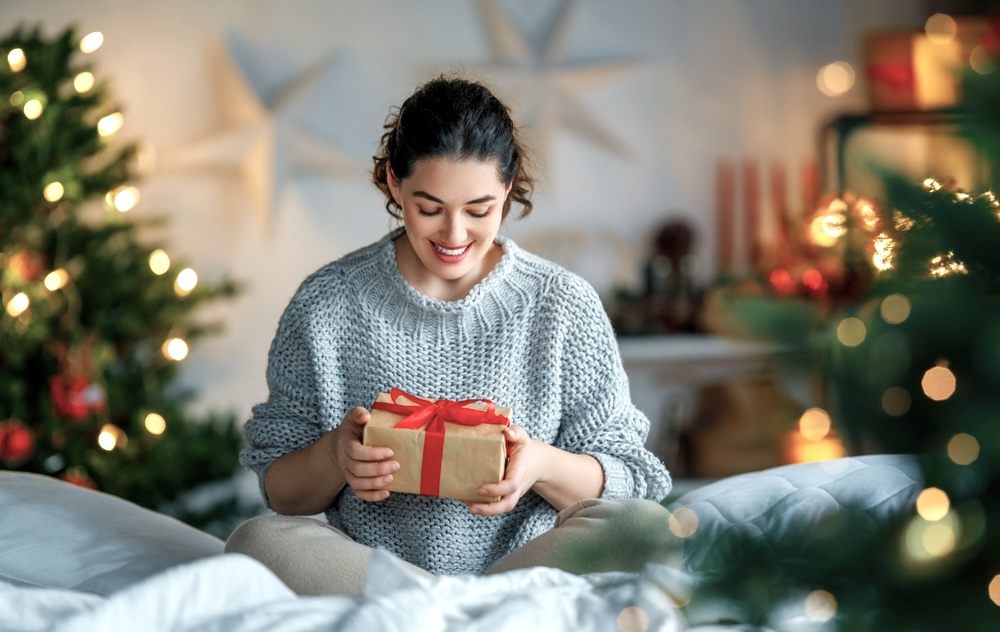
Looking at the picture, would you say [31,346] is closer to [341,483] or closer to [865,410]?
[341,483]

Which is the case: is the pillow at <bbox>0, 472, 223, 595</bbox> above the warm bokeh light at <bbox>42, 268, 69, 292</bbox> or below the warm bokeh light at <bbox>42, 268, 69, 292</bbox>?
below

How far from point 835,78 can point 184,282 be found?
2.21 metres

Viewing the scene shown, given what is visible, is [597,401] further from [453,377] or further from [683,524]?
[683,524]

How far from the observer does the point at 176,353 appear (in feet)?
9.75

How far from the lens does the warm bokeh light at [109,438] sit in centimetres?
280

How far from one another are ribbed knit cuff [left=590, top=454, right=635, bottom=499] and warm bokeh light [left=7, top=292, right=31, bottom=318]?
1.74m

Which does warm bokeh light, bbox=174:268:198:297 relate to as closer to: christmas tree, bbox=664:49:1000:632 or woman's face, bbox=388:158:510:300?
woman's face, bbox=388:158:510:300

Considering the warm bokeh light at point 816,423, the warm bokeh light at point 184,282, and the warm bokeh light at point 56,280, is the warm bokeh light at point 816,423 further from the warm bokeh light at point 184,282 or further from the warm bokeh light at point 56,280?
the warm bokeh light at point 184,282

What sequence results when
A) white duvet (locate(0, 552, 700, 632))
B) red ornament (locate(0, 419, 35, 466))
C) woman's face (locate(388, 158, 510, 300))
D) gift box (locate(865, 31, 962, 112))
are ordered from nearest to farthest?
white duvet (locate(0, 552, 700, 632)) → woman's face (locate(388, 158, 510, 300)) → red ornament (locate(0, 419, 35, 466)) → gift box (locate(865, 31, 962, 112))

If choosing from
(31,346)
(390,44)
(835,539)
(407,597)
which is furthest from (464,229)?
(390,44)

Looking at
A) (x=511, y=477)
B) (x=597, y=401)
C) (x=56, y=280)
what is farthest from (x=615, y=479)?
(x=56, y=280)

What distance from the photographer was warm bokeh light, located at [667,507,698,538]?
47cm

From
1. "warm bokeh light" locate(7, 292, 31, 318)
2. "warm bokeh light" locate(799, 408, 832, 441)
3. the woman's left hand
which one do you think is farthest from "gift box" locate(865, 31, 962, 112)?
"warm bokeh light" locate(799, 408, 832, 441)

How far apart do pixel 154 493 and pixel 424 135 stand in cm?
180
